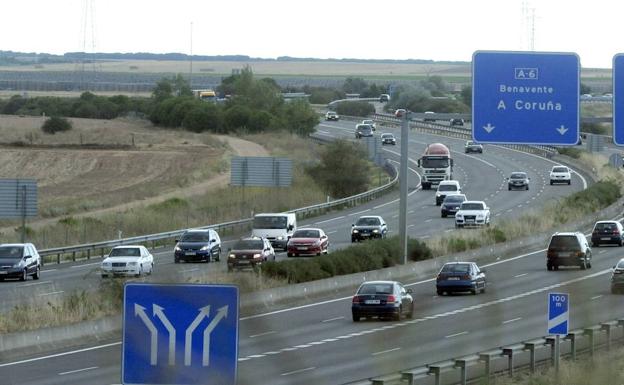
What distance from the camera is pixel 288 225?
5991 cm

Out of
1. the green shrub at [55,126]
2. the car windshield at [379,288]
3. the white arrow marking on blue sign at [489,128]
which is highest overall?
the white arrow marking on blue sign at [489,128]

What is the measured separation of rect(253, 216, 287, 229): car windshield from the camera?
5966 cm

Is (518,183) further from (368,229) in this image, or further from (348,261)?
(348,261)

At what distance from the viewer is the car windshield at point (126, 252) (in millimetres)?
46938

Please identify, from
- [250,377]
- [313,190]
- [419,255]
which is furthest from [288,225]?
[250,377]

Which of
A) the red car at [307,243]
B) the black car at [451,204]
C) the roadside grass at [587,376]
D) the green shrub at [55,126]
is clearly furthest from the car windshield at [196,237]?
the green shrub at [55,126]

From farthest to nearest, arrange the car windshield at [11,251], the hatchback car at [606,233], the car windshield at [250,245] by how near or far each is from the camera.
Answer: the hatchback car at [606,233] < the car windshield at [250,245] < the car windshield at [11,251]

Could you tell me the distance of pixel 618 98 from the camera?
81.9 feet

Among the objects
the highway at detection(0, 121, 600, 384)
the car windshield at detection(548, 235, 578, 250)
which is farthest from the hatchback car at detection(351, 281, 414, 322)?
the car windshield at detection(548, 235, 578, 250)

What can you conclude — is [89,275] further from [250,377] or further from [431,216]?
[431,216]

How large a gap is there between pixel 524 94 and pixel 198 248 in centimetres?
2796

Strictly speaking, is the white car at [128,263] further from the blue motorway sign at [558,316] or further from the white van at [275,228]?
the blue motorway sign at [558,316]

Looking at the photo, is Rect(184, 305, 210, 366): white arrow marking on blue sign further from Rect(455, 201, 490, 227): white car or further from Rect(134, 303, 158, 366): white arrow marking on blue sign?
Rect(455, 201, 490, 227): white car

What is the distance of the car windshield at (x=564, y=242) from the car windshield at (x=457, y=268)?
8353 mm
